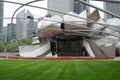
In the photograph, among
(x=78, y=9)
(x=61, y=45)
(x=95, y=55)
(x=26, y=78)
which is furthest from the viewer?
(x=78, y=9)

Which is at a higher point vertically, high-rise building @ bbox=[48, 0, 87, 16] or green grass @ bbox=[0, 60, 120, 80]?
high-rise building @ bbox=[48, 0, 87, 16]

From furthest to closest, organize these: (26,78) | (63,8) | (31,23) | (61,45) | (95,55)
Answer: (31,23)
(63,8)
(61,45)
(95,55)
(26,78)

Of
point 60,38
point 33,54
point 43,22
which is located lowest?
point 33,54

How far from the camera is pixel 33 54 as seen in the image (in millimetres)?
55469

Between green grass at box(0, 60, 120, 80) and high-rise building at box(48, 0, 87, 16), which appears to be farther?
high-rise building at box(48, 0, 87, 16)

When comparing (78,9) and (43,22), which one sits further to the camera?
(78,9)

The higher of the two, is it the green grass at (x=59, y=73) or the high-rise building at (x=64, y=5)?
the high-rise building at (x=64, y=5)

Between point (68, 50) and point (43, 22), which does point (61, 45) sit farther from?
point (43, 22)

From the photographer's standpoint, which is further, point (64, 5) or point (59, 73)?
point (64, 5)

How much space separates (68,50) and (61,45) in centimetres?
248

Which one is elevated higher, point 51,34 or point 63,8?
point 63,8

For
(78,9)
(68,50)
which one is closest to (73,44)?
(68,50)

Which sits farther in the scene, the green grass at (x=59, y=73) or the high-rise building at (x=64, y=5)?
the high-rise building at (x=64, y=5)

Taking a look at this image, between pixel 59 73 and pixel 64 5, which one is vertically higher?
pixel 64 5
